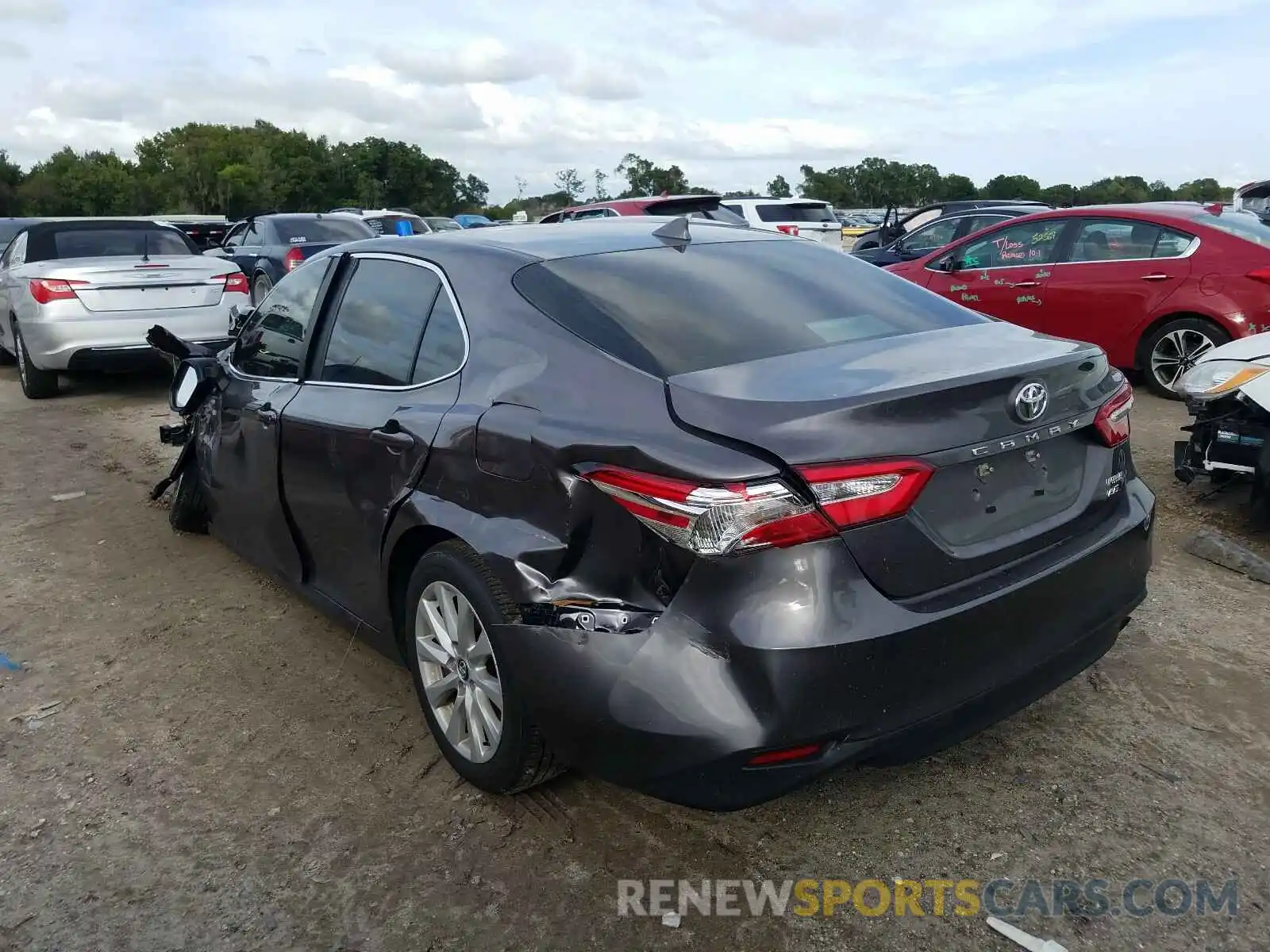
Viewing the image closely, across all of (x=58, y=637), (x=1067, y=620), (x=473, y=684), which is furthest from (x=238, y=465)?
(x=1067, y=620)

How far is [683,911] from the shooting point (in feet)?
8.14

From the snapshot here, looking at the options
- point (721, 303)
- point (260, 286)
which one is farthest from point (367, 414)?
point (260, 286)

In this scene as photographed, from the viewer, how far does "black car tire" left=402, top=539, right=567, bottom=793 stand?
2.62m

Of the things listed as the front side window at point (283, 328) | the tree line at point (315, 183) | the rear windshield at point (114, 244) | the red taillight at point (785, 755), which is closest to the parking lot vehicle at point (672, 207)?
the rear windshield at point (114, 244)

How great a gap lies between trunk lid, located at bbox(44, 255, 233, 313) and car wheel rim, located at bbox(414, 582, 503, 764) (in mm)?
6866

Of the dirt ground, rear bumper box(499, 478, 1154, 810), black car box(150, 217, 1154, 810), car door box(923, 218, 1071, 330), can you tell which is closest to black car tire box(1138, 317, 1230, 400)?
car door box(923, 218, 1071, 330)

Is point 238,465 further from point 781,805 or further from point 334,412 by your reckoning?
point 781,805

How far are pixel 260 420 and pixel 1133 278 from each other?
6.85 metres

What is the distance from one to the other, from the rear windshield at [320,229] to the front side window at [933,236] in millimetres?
7012

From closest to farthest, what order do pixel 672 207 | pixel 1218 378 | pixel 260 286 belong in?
1. pixel 1218 378
2. pixel 260 286
3. pixel 672 207

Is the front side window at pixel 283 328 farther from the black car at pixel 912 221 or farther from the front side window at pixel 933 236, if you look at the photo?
the black car at pixel 912 221

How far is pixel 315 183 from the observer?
79.5 m

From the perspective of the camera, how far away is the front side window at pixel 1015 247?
28.4 feet

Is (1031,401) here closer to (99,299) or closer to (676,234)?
(676,234)
